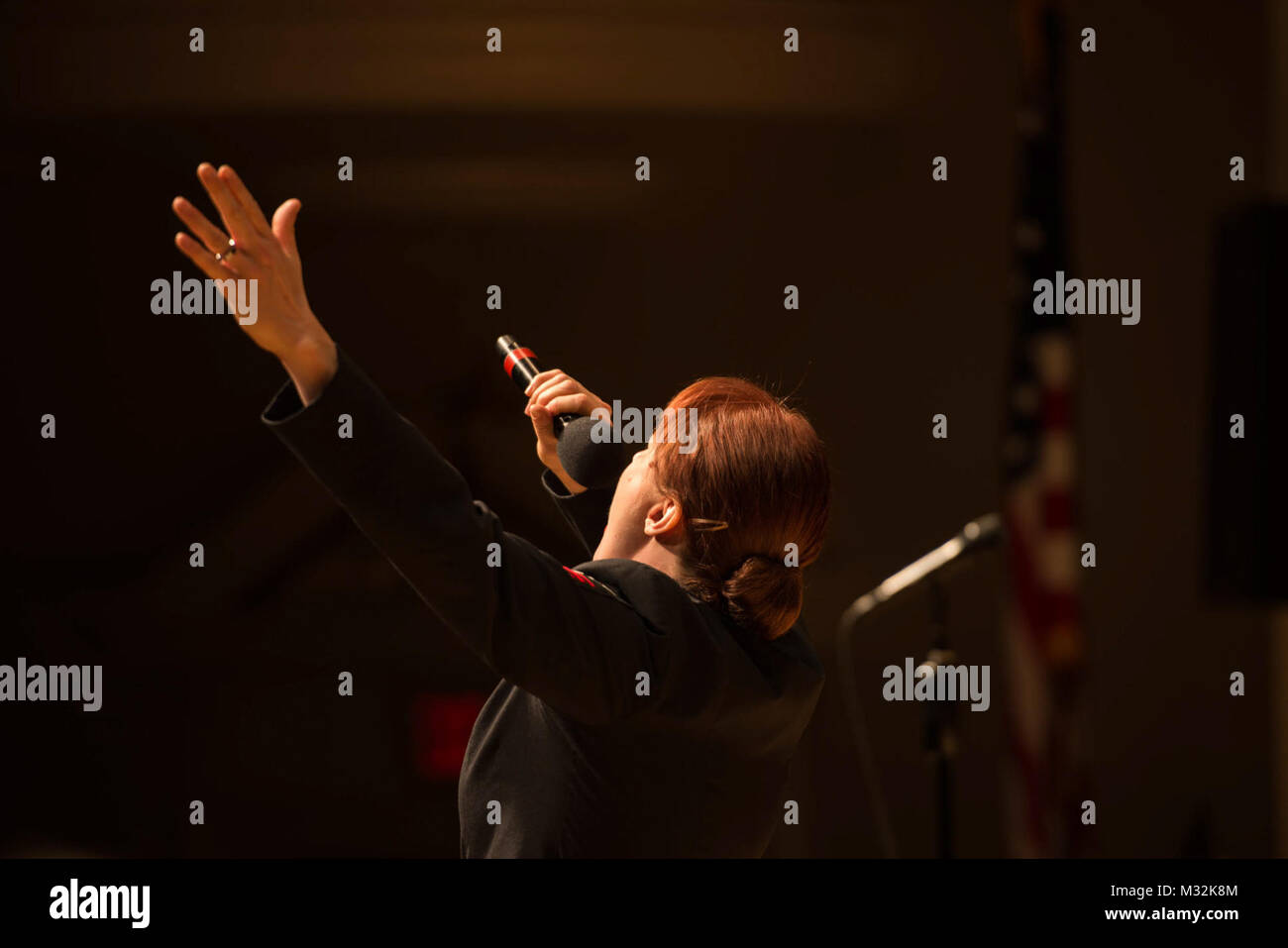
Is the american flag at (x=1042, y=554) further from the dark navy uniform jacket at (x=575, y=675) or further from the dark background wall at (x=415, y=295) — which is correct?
the dark navy uniform jacket at (x=575, y=675)

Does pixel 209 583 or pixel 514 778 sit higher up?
pixel 209 583

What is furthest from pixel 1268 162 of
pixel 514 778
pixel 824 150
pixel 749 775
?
pixel 514 778

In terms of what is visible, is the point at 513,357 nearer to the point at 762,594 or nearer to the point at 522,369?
the point at 522,369

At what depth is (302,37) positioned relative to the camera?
207 cm

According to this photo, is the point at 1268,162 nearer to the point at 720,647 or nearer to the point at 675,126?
the point at 675,126

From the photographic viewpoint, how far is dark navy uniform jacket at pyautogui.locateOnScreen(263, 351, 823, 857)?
2.66 ft

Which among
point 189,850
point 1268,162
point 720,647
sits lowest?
A: point 189,850

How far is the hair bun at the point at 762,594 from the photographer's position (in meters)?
1.03

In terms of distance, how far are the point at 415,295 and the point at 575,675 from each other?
1412 mm

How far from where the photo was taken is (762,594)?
1.03 metres

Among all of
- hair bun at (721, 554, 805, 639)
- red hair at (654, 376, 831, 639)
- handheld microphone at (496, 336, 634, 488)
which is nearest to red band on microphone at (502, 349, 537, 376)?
handheld microphone at (496, 336, 634, 488)

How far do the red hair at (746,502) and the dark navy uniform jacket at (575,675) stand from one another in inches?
1.4

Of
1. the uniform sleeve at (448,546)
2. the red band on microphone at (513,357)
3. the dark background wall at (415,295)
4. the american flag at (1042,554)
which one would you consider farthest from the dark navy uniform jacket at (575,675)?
the dark background wall at (415,295)
